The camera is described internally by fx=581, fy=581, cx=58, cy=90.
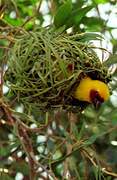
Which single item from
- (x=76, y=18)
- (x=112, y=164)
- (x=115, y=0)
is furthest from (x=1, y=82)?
(x=112, y=164)

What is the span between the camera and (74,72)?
1213mm

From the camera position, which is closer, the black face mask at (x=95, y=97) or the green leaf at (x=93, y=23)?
the black face mask at (x=95, y=97)

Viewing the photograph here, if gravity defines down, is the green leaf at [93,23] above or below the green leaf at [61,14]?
above

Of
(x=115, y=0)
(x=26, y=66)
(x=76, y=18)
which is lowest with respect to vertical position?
(x=26, y=66)

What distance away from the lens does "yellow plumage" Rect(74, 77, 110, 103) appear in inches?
47.2

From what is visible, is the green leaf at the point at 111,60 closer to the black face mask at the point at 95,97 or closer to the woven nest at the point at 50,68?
the woven nest at the point at 50,68

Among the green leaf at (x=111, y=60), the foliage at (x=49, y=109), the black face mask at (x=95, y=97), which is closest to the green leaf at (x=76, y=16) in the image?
the foliage at (x=49, y=109)

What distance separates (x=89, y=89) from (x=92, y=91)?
1 cm

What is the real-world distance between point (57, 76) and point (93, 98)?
3.5 inches

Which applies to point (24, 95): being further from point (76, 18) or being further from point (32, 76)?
point (76, 18)

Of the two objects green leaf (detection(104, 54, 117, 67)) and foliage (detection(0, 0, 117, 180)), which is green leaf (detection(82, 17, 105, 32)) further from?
green leaf (detection(104, 54, 117, 67))

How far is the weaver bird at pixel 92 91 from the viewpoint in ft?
3.91

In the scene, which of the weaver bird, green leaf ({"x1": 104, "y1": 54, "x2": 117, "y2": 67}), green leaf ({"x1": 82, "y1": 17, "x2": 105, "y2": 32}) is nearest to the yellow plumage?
the weaver bird

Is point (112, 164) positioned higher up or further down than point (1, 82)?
further down
